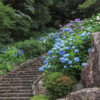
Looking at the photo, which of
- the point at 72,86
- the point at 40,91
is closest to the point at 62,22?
the point at 40,91

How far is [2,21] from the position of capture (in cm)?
1104

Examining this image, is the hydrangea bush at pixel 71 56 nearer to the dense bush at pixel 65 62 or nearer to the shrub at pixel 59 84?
the dense bush at pixel 65 62

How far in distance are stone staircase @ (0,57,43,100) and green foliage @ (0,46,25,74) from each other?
0.42 meters

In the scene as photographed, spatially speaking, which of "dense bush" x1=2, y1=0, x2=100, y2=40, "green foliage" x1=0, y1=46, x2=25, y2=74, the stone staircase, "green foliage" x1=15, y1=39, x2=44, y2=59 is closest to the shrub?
the stone staircase

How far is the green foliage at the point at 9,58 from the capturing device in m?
10.5

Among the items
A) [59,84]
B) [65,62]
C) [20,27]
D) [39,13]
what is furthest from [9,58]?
[39,13]

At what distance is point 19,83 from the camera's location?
9.24 meters

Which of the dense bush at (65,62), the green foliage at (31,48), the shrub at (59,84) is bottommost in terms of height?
the shrub at (59,84)

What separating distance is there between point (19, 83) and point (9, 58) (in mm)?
2557

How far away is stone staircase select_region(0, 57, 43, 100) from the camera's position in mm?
8367

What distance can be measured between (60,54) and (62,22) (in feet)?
60.9

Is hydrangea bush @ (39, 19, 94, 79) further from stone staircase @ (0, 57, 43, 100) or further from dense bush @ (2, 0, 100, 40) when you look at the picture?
dense bush @ (2, 0, 100, 40)

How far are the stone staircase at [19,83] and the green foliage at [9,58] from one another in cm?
42

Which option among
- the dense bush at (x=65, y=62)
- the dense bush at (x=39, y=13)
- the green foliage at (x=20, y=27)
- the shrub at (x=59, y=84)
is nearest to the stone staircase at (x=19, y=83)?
the dense bush at (x=65, y=62)
